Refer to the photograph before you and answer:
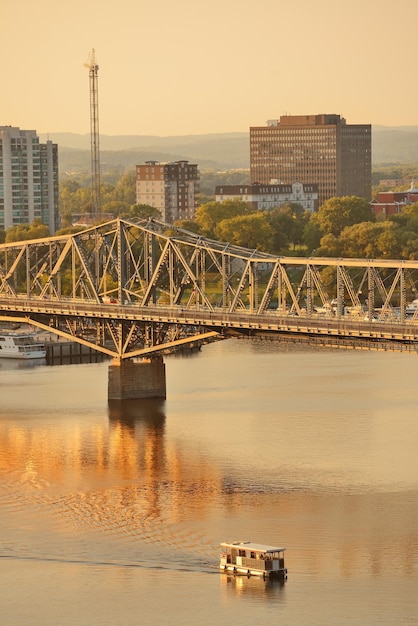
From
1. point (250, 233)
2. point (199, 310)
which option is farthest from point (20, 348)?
point (250, 233)

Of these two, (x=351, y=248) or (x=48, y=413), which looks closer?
A: (x=48, y=413)

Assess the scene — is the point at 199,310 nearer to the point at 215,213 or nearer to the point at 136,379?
the point at 136,379

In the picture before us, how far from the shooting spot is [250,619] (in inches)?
1916

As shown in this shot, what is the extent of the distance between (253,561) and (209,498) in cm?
980

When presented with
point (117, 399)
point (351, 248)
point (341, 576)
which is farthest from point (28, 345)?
point (341, 576)

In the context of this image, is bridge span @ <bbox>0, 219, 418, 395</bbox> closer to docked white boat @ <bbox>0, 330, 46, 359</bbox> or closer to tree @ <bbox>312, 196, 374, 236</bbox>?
docked white boat @ <bbox>0, 330, 46, 359</bbox>

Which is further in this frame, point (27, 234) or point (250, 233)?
point (250, 233)

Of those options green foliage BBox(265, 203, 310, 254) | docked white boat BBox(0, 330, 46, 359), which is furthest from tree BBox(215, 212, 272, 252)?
docked white boat BBox(0, 330, 46, 359)

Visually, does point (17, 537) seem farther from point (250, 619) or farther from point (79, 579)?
point (250, 619)

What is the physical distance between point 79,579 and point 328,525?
8.24 m

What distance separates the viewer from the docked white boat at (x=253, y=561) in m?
51.8

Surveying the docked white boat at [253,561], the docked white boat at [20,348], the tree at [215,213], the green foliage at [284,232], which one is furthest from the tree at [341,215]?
the docked white boat at [253,561]

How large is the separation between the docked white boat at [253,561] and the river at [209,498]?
1.46 ft

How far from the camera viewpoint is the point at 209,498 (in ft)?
203
